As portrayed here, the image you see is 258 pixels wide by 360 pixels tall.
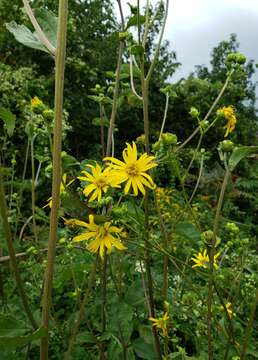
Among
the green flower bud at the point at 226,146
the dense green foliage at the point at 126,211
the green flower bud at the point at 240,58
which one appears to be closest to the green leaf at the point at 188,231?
the dense green foliage at the point at 126,211

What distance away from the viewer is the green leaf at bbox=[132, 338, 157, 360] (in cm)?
113

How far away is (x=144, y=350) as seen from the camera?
3.81 ft

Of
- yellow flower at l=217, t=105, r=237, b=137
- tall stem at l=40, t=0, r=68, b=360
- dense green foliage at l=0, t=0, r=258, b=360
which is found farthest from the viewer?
yellow flower at l=217, t=105, r=237, b=137

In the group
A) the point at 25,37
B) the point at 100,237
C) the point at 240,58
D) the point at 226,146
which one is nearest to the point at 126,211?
the point at 100,237

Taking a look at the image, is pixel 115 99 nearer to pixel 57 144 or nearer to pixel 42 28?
pixel 42 28

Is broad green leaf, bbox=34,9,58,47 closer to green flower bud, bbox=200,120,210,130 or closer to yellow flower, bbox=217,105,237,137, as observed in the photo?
green flower bud, bbox=200,120,210,130

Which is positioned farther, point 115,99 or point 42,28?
point 115,99

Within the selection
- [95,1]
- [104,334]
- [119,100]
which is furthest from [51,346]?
[95,1]

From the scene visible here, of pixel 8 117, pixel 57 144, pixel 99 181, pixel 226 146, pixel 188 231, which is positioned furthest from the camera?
pixel 188 231

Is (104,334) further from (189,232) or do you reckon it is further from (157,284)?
(157,284)

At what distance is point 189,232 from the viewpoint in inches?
46.4

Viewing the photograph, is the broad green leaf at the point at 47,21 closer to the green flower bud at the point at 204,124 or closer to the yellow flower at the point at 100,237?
the yellow flower at the point at 100,237

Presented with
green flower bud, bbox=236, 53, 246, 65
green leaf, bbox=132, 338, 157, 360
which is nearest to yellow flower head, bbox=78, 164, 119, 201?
green leaf, bbox=132, 338, 157, 360

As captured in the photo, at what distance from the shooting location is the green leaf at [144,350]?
3.71 ft
